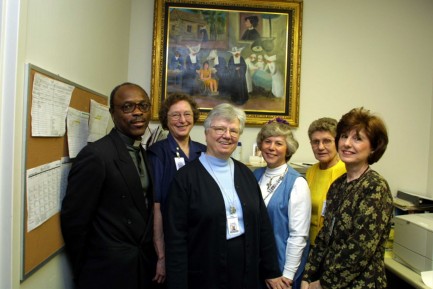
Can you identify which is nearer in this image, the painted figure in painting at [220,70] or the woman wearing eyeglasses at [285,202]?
the woman wearing eyeglasses at [285,202]

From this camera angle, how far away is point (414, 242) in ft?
6.06

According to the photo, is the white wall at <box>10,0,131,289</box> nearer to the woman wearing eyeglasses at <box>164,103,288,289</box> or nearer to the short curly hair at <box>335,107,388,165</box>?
the woman wearing eyeglasses at <box>164,103,288,289</box>

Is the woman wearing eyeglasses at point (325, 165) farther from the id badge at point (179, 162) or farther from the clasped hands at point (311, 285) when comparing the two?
the id badge at point (179, 162)

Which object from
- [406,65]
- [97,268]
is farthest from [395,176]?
[97,268]

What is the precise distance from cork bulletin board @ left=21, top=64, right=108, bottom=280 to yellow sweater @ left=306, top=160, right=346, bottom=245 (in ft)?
4.16

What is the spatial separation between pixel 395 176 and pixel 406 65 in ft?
3.28

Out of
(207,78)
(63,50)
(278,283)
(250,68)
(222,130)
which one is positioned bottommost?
(278,283)

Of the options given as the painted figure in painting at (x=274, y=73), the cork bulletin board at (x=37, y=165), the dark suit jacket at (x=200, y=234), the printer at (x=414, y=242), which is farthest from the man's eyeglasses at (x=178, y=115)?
the printer at (x=414, y=242)

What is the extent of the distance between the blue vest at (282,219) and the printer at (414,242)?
761 millimetres

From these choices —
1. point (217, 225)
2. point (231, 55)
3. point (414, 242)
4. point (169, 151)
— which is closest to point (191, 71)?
point (231, 55)

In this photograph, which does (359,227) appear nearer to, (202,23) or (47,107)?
(47,107)

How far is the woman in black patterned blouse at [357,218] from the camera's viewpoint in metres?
1.20

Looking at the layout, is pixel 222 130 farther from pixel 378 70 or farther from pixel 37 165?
pixel 378 70

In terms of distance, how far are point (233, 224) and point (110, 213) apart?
54cm
